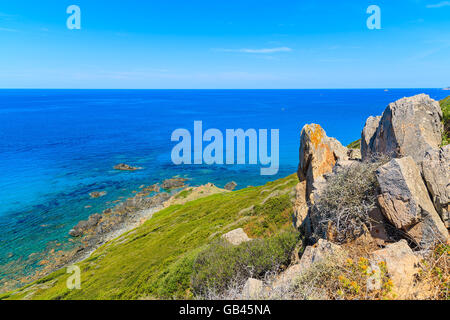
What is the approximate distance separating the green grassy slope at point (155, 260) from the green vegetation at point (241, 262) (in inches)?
50.9

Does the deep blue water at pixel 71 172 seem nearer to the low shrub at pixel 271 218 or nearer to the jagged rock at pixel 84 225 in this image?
the jagged rock at pixel 84 225

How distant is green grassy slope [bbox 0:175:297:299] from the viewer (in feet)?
55.3

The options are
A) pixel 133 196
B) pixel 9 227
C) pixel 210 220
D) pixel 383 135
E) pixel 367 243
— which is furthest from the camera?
pixel 133 196

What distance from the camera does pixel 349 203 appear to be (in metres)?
9.47

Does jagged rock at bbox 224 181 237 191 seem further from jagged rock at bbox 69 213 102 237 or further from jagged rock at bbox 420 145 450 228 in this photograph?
jagged rock at bbox 420 145 450 228

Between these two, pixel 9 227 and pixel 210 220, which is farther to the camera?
pixel 9 227

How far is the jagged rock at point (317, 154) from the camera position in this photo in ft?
56.3

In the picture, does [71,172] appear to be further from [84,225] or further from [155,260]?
[155,260]

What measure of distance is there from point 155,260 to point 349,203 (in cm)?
2142

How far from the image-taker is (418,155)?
10.4m

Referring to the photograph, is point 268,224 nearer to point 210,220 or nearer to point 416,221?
point 210,220

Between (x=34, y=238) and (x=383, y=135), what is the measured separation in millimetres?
49921
